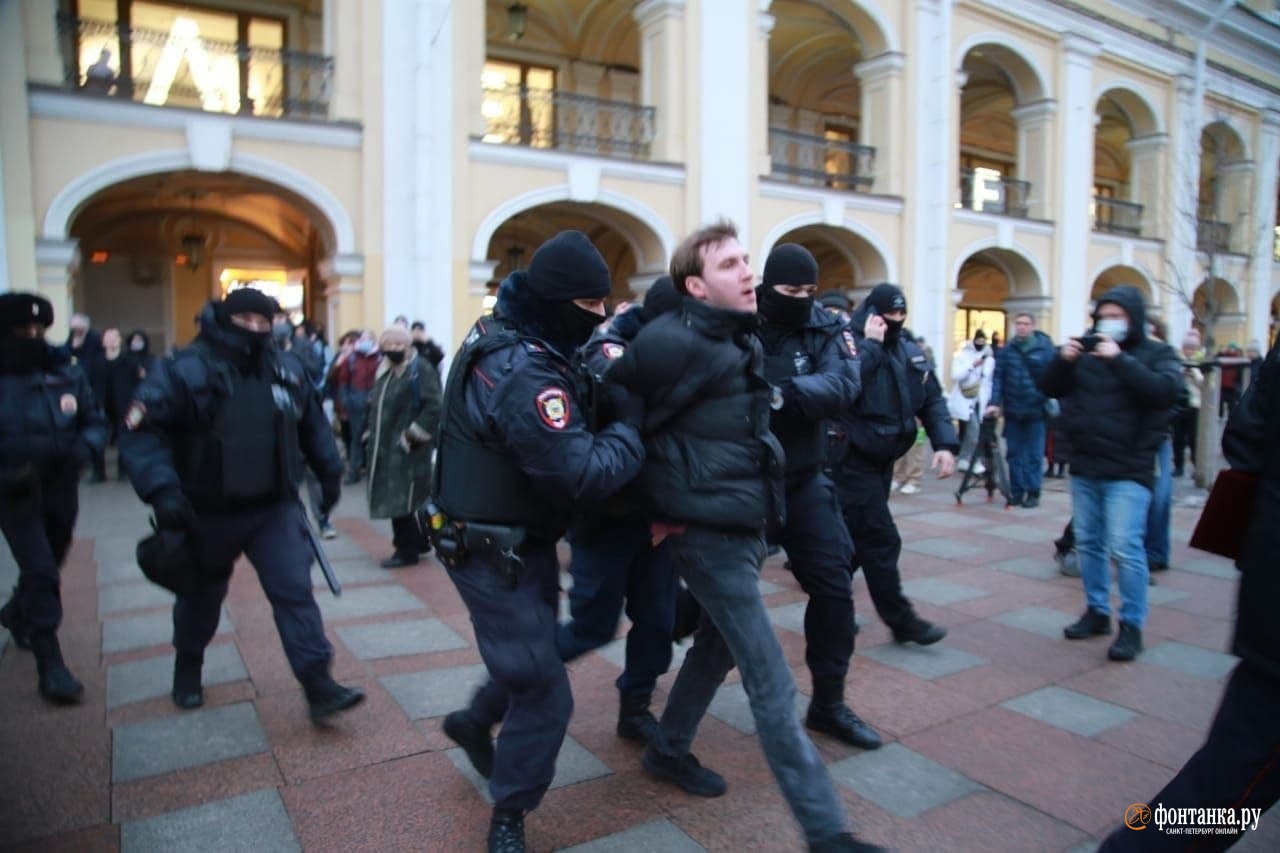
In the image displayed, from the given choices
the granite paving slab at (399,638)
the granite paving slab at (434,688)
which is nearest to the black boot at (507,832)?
the granite paving slab at (434,688)

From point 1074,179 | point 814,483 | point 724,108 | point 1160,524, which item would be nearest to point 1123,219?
point 1074,179

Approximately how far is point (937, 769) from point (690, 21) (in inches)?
520

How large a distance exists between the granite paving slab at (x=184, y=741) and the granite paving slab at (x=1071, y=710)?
10.3 ft

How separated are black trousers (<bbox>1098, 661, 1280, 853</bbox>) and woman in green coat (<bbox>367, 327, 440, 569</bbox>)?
5.11 meters

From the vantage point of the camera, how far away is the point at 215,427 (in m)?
3.54

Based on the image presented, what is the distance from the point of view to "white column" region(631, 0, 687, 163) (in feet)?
46.2

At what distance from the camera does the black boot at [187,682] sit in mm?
3914

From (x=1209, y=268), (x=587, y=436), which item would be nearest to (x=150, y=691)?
(x=587, y=436)

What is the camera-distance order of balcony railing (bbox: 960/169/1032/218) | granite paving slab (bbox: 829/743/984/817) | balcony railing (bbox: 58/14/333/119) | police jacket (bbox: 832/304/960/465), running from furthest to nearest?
balcony railing (bbox: 960/169/1032/218)
balcony railing (bbox: 58/14/333/119)
police jacket (bbox: 832/304/960/465)
granite paving slab (bbox: 829/743/984/817)

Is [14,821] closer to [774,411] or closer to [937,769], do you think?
[774,411]

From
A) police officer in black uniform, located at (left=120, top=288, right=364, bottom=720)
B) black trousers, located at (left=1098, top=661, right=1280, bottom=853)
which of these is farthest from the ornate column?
black trousers, located at (left=1098, top=661, right=1280, bottom=853)

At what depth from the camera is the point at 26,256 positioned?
10.2m

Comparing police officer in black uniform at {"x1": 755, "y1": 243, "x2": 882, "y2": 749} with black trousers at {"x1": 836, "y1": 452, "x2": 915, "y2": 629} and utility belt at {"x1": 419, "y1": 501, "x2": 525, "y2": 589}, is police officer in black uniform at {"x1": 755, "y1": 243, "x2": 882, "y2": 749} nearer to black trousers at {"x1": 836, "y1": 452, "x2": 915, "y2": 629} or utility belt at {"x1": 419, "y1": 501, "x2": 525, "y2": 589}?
black trousers at {"x1": 836, "y1": 452, "x2": 915, "y2": 629}

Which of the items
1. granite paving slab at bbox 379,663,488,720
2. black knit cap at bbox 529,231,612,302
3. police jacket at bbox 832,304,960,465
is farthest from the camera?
police jacket at bbox 832,304,960,465
